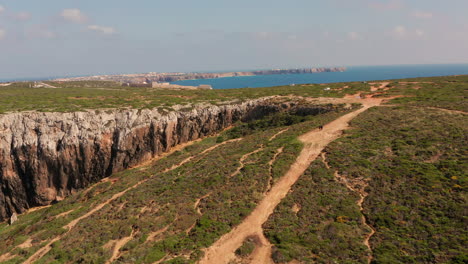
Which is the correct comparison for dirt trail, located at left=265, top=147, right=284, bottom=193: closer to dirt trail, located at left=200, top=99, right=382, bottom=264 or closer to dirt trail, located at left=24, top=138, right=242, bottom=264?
dirt trail, located at left=200, top=99, right=382, bottom=264

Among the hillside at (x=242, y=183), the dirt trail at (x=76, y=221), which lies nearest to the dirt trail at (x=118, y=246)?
the hillside at (x=242, y=183)

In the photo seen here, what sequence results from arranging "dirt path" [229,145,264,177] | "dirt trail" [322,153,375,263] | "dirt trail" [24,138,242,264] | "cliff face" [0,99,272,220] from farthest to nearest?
"cliff face" [0,99,272,220] → "dirt path" [229,145,264,177] → "dirt trail" [24,138,242,264] → "dirt trail" [322,153,375,263]

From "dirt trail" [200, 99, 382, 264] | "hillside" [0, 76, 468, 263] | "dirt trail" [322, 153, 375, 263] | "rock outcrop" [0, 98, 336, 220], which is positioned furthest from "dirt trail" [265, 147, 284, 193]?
"rock outcrop" [0, 98, 336, 220]

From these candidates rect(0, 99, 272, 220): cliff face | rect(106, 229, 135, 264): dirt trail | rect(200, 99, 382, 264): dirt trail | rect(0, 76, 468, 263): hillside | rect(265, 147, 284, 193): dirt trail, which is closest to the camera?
rect(200, 99, 382, 264): dirt trail

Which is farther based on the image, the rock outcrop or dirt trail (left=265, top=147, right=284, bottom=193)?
the rock outcrop

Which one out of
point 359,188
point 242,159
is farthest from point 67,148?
point 359,188

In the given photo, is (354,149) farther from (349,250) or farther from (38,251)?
(38,251)

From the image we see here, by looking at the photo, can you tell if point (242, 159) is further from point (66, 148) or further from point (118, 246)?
point (66, 148)

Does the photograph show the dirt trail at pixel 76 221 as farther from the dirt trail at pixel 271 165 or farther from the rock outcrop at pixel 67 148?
the dirt trail at pixel 271 165
